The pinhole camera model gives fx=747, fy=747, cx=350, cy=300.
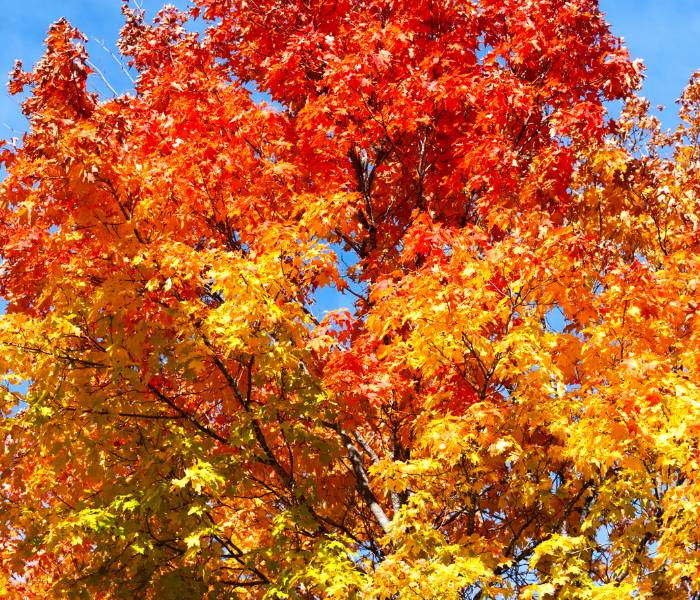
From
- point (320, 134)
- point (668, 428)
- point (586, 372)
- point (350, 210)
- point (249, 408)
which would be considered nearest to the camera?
point (668, 428)

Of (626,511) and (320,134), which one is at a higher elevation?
(320,134)

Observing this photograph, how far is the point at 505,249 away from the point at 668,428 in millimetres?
2449

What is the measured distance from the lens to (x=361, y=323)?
11.0 m

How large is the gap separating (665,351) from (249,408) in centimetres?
474

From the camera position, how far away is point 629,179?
11.3 meters

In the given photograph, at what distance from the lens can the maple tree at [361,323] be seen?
7391mm

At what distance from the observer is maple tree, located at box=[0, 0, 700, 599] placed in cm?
739

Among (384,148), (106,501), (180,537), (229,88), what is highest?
(229,88)

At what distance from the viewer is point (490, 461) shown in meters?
8.48

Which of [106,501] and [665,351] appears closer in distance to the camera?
[106,501]

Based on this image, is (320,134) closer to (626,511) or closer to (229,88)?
(229,88)

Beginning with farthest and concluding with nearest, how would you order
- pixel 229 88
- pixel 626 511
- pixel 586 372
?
1. pixel 229 88
2. pixel 586 372
3. pixel 626 511

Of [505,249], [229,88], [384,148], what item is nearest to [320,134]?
[384,148]

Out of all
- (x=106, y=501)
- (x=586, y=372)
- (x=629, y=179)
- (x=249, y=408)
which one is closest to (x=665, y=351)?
(x=586, y=372)
